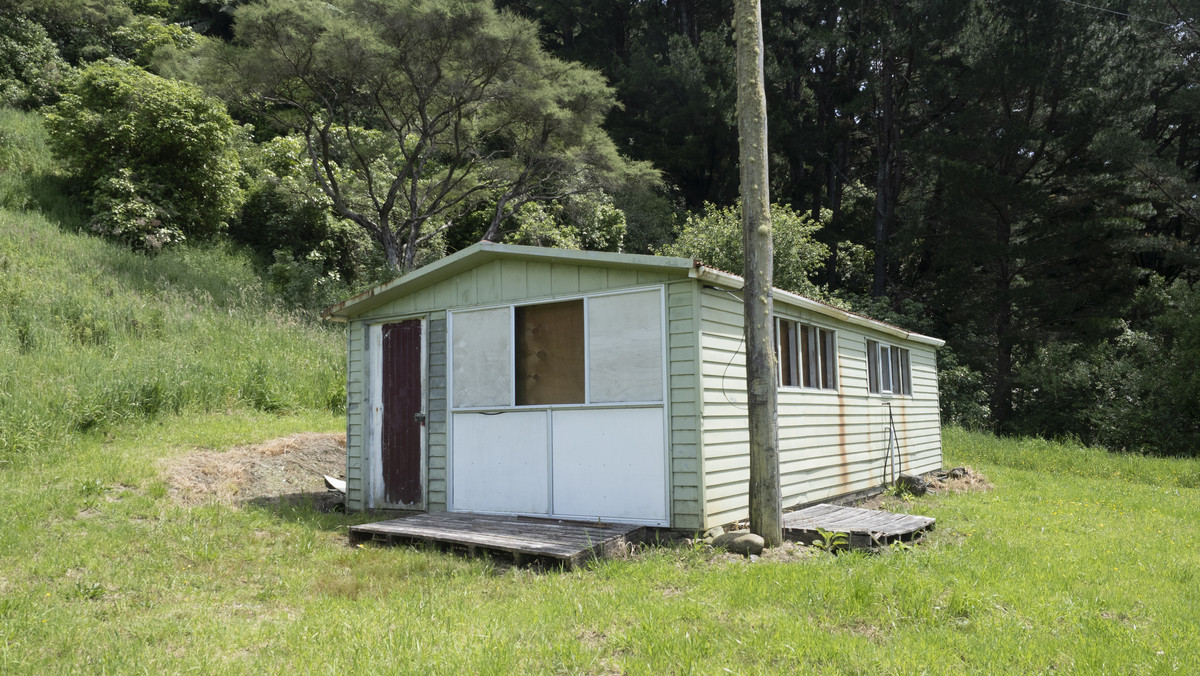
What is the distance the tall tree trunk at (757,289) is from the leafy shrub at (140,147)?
1680 centimetres

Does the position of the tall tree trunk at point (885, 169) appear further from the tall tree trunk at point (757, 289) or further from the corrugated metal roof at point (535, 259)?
the tall tree trunk at point (757, 289)

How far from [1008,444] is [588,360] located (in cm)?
1347

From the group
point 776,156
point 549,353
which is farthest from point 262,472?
point 776,156

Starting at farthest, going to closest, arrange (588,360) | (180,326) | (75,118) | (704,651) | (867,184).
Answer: (867,184) → (75,118) → (180,326) → (588,360) → (704,651)

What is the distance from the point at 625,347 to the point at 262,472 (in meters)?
5.43

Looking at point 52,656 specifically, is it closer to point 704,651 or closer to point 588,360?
point 704,651

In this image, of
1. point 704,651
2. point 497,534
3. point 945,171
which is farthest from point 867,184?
point 704,651

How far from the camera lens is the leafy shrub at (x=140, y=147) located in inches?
744

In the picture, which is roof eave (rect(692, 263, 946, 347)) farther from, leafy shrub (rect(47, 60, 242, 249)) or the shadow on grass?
leafy shrub (rect(47, 60, 242, 249))

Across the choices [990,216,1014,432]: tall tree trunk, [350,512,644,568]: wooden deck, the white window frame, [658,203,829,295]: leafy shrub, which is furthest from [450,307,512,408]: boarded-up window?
[990,216,1014,432]: tall tree trunk

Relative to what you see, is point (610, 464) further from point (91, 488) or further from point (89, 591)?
point (91, 488)

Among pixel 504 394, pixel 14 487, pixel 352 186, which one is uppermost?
pixel 352 186

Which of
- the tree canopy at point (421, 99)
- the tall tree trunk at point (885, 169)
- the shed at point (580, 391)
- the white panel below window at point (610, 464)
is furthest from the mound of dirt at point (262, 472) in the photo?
the tall tree trunk at point (885, 169)

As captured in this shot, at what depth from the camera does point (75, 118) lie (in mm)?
19250
